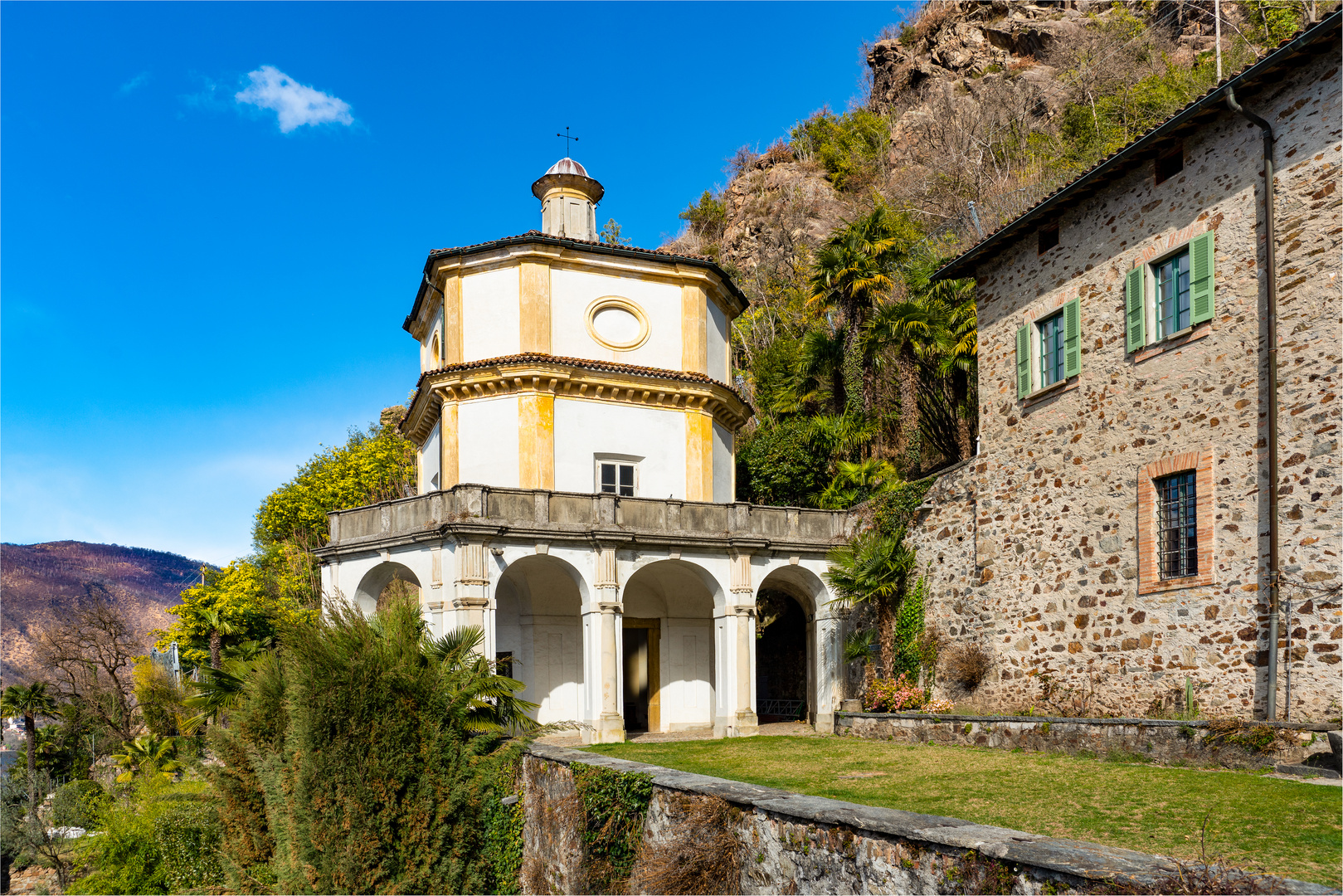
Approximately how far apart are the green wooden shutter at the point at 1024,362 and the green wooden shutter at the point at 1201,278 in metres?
3.89

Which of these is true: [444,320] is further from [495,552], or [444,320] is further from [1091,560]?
[1091,560]

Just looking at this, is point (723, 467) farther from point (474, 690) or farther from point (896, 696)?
point (474, 690)

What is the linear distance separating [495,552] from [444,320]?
764 cm

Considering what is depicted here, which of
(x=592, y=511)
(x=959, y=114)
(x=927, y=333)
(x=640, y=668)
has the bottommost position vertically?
(x=640, y=668)

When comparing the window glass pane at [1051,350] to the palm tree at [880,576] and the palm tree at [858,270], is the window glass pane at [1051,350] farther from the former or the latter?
the palm tree at [858,270]

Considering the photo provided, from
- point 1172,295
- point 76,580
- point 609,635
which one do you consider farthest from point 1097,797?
point 76,580

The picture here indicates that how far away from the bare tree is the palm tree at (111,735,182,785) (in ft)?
8.58

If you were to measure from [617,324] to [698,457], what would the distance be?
4086 millimetres

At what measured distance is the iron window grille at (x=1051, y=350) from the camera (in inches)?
674

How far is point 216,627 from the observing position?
3641cm

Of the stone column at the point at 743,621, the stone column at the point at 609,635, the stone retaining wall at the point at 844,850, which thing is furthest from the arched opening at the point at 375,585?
the stone retaining wall at the point at 844,850

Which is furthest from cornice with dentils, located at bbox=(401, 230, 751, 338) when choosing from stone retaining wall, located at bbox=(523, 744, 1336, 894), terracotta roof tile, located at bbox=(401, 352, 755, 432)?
stone retaining wall, located at bbox=(523, 744, 1336, 894)

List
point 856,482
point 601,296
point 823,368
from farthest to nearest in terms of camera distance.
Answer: point 823,368, point 601,296, point 856,482

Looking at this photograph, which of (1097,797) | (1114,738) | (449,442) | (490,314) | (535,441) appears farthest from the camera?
(490,314)
